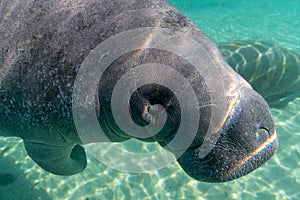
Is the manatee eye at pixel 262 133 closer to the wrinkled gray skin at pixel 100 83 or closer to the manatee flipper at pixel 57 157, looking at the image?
the wrinkled gray skin at pixel 100 83

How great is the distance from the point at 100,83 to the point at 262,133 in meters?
1.21

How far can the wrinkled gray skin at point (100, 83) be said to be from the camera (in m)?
1.96

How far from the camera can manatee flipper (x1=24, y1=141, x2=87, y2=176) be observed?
11.6 feet

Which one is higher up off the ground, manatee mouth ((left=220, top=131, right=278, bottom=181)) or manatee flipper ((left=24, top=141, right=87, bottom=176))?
manatee mouth ((left=220, top=131, right=278, bottom=181))

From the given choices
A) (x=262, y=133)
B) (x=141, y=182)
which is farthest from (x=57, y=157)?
(x=262, y=133)

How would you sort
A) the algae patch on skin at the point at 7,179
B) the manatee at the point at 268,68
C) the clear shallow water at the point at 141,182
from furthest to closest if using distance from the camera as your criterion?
1. the manatee at the point at 268,68
2. the algae patch on skin at the point at 7,179
3. the clear shallow water at the point at 141,182

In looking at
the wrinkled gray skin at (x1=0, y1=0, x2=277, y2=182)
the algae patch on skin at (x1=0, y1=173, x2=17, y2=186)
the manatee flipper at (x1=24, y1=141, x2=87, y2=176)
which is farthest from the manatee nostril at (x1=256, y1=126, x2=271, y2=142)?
the algae patch on skin at (x1=0, y1=173, x2=17, y2=186)

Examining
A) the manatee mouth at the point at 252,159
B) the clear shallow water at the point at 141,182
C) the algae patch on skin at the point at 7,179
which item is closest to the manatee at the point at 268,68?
the clear shallow water at the point at 141,182

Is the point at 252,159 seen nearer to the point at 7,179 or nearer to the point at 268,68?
the point at 7,179

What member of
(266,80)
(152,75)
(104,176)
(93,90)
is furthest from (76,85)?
(266,80)

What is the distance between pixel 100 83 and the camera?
2.20 metres

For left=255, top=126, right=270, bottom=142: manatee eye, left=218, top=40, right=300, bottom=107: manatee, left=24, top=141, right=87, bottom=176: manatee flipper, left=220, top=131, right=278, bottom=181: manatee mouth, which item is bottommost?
left=218, top=40, right=300, bottom=107: manatee

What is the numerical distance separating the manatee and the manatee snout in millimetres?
5214

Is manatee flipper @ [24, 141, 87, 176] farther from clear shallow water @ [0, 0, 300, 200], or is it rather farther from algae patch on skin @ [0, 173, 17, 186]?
algae patch on skin @ [0, 173, 17, 186]
